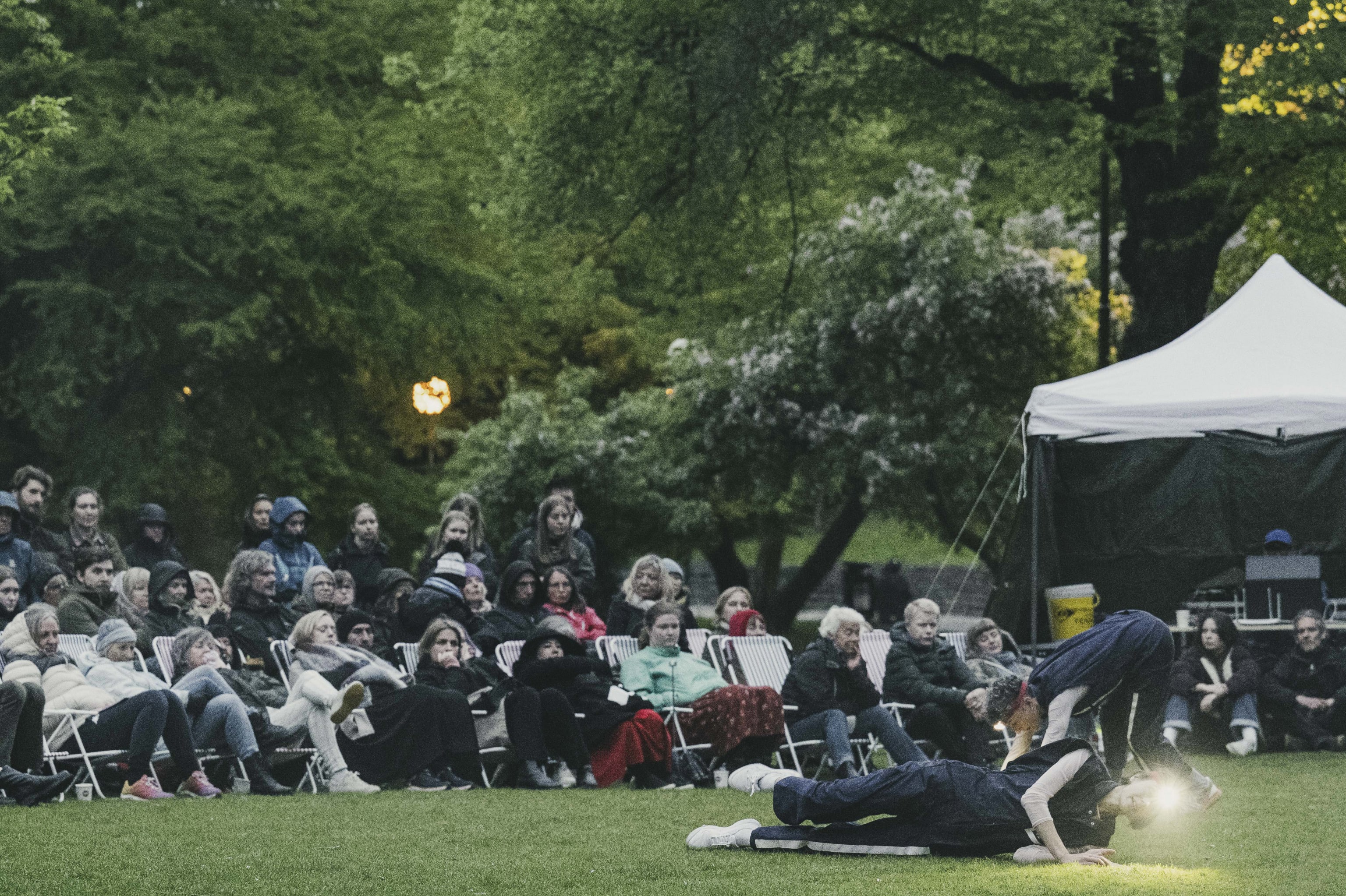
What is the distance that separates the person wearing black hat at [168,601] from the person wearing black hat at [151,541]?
→ 137 centimetres

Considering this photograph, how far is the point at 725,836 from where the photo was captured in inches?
324

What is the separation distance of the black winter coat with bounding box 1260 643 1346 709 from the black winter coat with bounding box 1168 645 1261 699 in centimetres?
15

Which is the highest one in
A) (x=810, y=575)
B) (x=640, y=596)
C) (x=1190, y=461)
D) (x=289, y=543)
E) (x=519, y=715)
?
(x=1190, y=461)

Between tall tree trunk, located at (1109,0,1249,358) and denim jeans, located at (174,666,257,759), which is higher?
tall tree trunk, located at (1109,0,1249,358)

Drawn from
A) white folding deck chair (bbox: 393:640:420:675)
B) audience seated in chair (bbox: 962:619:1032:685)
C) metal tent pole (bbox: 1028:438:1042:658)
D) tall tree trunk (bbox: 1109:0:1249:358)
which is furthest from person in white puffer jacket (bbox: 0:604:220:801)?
tall tree trunk (bbox: 1109:0:1249:358)

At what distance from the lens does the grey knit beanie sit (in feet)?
36.1

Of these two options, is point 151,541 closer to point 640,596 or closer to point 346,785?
point 346,785

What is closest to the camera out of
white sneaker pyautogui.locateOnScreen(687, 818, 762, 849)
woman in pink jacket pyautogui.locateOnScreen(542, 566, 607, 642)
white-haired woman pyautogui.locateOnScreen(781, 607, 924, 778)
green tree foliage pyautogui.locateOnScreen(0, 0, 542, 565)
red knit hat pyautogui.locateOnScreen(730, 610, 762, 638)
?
white sneaker pyautogui.locateOnScreen(687, 818, 762, 849)

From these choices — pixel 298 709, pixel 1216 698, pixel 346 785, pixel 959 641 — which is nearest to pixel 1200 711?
pixel 1216 698

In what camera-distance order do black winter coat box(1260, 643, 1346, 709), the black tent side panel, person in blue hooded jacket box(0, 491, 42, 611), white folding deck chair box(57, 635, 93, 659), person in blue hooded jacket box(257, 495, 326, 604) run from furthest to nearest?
1. the black tent side panel
2. person in blue hooded jacket box(257, 495, 326, 604)
3. black winter coat box(1260, 643, 1346, 709)
4. person in blue hooded jacket box(0, 491, 42, 611)
5. white folding deck chair box(57, 635, 93, 659)

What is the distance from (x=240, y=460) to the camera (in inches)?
999

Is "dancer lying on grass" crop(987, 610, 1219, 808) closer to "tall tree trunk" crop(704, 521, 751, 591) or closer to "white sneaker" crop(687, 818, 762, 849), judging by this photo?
"white sneaker" crop(687, 818, 762, 849)

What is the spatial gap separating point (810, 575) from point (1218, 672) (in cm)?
1553

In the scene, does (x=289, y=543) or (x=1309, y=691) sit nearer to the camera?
(x=1309, y=691)
